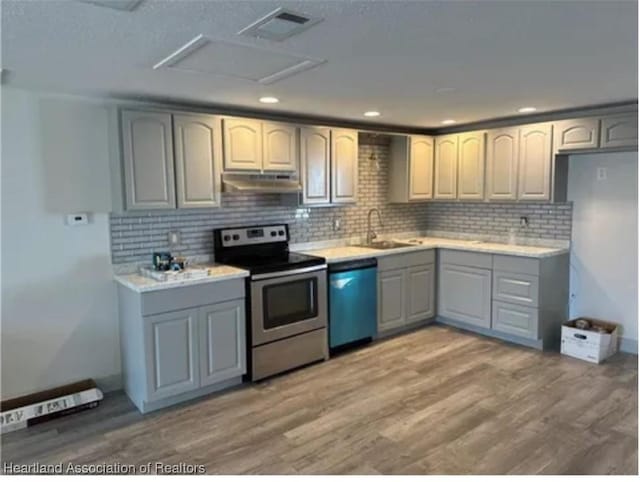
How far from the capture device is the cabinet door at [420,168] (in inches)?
206

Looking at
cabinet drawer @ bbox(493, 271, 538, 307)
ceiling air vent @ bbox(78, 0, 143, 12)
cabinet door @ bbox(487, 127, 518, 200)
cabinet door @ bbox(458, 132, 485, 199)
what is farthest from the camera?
cabinet door @ bbox(458, 132, 485, 199)

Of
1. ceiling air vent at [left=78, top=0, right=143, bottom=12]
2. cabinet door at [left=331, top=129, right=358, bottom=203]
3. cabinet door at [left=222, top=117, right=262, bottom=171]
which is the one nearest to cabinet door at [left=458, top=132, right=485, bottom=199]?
cabinet door at [left=331, top=129, right=358, bottom=203]

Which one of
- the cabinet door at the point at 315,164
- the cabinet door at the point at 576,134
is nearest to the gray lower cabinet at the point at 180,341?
the cabinet door at the point at 315,164

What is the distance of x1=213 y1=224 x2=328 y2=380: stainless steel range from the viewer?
3.73 metres

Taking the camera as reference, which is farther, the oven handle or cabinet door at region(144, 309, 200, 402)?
the oven handle

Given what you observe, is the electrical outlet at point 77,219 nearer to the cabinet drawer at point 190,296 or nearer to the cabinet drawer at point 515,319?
the cabinet drawer at point 190,296

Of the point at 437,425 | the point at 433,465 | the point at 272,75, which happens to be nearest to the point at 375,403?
the point at 437,425

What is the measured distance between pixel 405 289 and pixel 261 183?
6.54ft

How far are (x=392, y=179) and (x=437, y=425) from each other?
3.08 m

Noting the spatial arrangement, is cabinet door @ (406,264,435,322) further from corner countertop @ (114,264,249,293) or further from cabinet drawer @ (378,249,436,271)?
corner countertop @ (114,264,249,293)

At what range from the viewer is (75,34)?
204cm

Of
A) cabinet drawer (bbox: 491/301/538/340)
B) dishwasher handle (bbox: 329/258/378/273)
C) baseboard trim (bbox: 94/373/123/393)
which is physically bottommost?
baseboard trim (bbox: 94/373/123/393)

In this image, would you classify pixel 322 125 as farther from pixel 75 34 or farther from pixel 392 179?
pixel 75 34

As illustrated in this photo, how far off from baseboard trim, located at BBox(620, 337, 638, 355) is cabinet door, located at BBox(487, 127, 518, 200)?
1.69m
